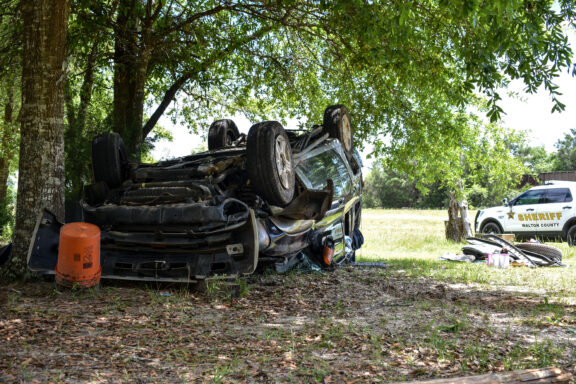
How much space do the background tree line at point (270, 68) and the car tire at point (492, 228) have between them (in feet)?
5.04

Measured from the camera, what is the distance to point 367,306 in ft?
16.9

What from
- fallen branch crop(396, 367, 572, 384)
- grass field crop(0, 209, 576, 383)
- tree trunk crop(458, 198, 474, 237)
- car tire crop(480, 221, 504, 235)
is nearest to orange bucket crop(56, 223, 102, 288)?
grass field crop(0, 209, 576, 383)

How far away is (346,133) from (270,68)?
4844mm

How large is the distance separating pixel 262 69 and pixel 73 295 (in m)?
8.87

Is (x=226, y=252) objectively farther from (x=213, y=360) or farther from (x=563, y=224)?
(x=563, y=224)

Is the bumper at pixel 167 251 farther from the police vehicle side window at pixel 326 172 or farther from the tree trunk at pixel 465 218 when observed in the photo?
the tree trunk at pixel 465 218

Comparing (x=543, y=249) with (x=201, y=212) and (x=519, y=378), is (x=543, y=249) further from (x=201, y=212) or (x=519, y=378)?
(x=519, y=378)

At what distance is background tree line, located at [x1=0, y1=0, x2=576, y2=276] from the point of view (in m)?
5.77

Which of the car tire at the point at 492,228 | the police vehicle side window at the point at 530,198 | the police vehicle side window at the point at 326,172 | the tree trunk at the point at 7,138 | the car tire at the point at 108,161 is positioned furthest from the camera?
the tree trunk at the point at 7,138

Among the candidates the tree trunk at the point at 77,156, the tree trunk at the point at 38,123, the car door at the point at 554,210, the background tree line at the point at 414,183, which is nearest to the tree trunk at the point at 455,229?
the car door at the point at 554,210

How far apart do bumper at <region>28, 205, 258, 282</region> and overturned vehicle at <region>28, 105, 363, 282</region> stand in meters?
0.01

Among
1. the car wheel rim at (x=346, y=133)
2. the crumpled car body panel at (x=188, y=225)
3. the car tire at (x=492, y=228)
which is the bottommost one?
the car tire at (x=492, y=228)

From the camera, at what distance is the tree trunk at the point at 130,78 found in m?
9.36

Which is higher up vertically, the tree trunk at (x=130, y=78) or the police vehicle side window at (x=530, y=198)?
the tree trunk at (x=130, y=78)
